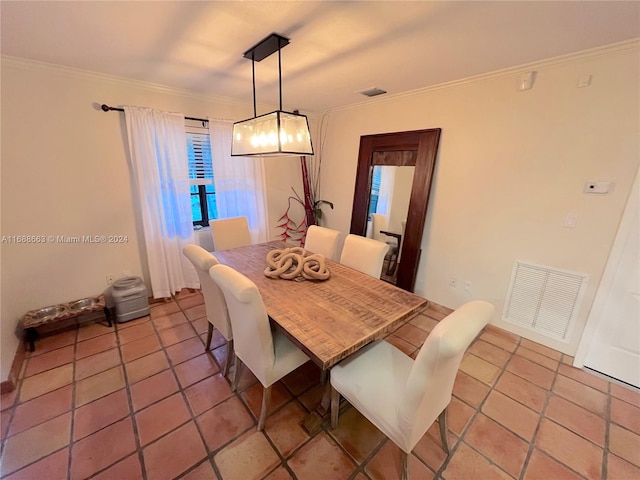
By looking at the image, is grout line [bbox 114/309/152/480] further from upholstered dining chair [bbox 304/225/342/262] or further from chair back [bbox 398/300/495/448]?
upholstered dining chair [bbox 304/225/342/262]

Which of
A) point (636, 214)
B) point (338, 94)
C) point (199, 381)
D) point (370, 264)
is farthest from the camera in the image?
point (338, 94)

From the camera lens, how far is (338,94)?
110 inches

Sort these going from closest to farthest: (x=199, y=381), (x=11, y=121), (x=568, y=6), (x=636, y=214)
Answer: (x=568, y=6) < (x=636, y=214) < (x=199, y=381) < (x=11, y=121)

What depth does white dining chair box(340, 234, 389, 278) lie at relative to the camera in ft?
6.81

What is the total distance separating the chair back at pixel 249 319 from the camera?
1.22 metres

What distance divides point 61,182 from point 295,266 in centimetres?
213

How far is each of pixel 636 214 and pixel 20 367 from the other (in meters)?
4.39

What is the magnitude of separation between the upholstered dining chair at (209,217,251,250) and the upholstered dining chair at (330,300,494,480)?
73.6 inches

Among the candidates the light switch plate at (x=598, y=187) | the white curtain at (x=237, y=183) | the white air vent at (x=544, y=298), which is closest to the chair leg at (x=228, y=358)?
the white curtain at (x=237, y=183)

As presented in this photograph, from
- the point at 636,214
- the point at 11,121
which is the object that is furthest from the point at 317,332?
the point at 11,121

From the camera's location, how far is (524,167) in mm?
2084

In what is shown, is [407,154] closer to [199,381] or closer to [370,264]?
[370,264]

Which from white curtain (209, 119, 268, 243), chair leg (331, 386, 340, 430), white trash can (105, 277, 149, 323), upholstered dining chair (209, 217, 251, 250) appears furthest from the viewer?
white curtain (209, 119, 268, 243)

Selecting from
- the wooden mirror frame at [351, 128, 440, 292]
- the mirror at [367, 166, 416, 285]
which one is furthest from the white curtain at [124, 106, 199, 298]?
the mirror at [367, 166, 416, 285]
